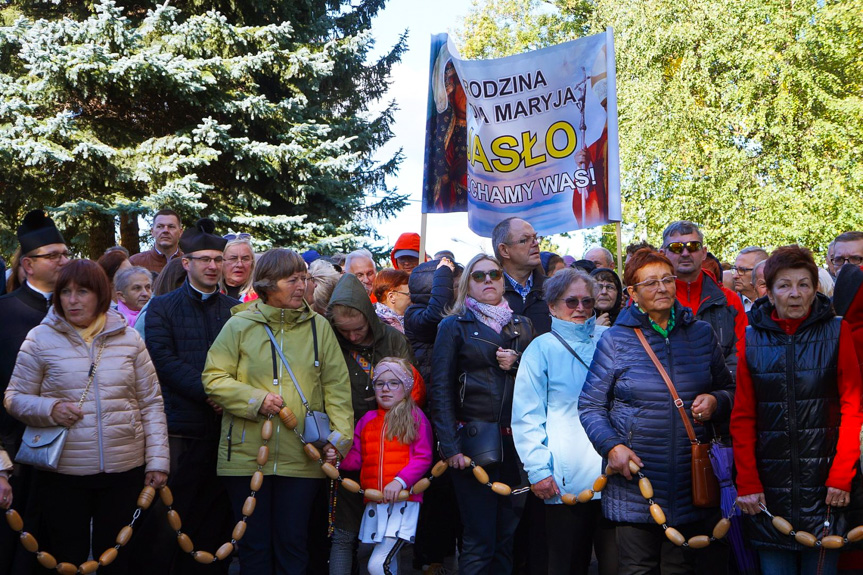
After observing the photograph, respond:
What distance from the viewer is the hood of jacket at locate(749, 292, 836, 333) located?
4340 millimetres

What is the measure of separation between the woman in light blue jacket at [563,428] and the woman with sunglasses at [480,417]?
27 centimetres

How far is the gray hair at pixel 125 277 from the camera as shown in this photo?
6594 mm

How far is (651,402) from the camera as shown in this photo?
4.54 meters

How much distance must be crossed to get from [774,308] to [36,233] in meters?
4.32

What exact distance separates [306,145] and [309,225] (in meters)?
1.53

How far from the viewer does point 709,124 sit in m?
20.9

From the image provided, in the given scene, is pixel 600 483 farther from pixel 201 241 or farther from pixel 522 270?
pixel 201 241

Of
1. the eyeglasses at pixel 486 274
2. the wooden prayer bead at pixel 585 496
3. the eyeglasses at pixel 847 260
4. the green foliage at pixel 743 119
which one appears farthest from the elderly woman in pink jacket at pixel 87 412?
the green foliage at pixel 743 119

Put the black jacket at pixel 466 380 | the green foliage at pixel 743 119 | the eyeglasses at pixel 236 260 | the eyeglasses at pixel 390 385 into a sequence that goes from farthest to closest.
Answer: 1. the green foliage at pixel 743 119
2. the eyeglasses at pixel 236 260
3. the eyeglasses at pixel 390 385
4. the black jacket at pixel 466 380

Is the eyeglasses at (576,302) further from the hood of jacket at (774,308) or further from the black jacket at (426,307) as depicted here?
the black jacket at (426,307)

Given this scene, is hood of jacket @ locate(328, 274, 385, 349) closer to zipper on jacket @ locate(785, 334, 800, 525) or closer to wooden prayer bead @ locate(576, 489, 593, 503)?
wooden prayer bead @ locate(576, 489, 593, 503)

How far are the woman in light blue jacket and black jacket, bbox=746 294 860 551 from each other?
0.97 meters

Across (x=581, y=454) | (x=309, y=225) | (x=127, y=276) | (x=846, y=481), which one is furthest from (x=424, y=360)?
(x=309, y=225)

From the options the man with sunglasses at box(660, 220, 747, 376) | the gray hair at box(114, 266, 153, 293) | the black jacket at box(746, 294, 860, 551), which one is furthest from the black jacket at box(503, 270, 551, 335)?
the gray hair at box(114, 266, 153, 293)
